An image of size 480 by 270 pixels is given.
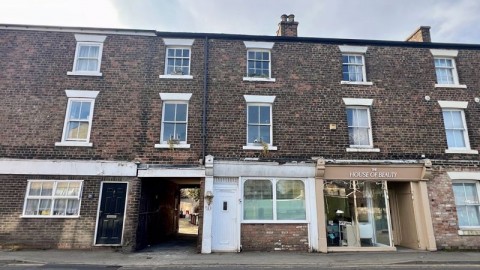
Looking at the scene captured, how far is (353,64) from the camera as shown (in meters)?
13.5

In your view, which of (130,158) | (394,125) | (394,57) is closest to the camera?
(130,158)

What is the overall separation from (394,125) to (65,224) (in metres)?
12.9

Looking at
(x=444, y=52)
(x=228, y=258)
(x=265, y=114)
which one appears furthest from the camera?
(x=444, y=52)

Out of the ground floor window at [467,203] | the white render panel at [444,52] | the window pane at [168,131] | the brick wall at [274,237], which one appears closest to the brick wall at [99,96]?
the window pane at [168,131]

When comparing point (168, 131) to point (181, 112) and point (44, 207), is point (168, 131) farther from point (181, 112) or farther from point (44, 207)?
point (44, 207)

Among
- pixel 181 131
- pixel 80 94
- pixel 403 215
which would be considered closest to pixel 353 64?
pixel 403 215

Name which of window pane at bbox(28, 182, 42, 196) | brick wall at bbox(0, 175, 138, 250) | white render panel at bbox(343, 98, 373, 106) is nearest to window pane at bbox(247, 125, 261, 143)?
white render panel at bbox(343, 98, 373, 106)

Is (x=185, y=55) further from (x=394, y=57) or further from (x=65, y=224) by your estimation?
(x=394, y=57)

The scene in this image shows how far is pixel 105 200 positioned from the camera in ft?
37.4

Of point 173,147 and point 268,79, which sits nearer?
point 173,147

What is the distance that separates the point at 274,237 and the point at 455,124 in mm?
8876

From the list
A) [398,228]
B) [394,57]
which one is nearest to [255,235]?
[398,228]

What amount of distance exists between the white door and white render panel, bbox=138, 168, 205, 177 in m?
0.89

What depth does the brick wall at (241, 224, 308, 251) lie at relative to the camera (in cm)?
1134
